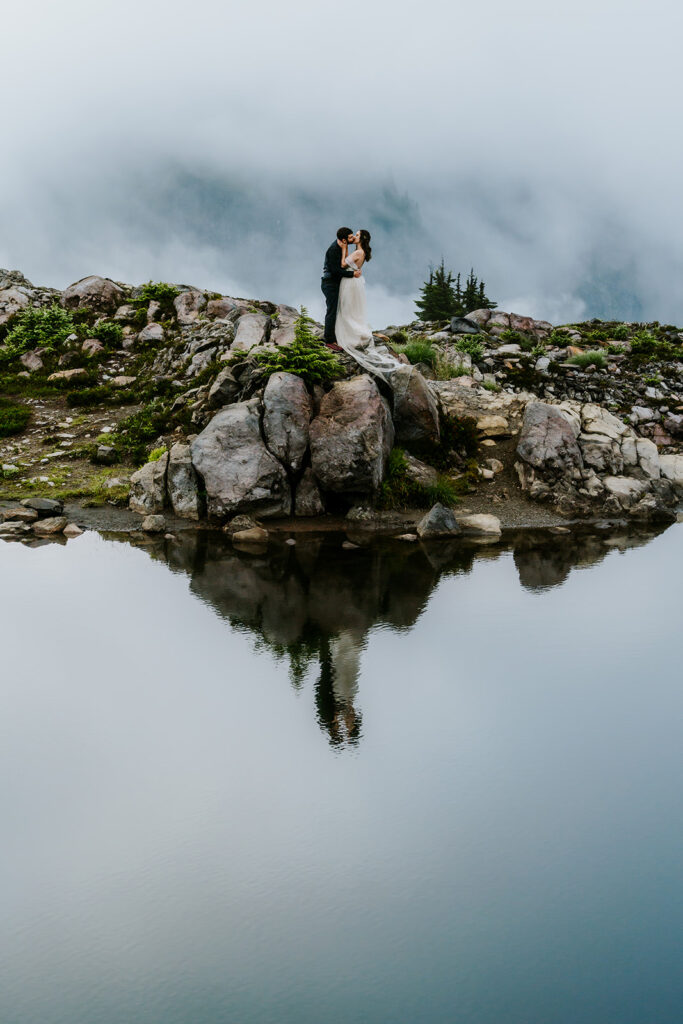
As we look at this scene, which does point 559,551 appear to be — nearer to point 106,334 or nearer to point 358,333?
point 358,333

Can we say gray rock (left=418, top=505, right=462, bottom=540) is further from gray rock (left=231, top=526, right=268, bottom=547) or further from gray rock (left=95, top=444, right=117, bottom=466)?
gray rock (left=95, top=444, right=117, bottom=466)

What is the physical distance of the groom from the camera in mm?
17000

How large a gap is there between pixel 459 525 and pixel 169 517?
7.32 metres

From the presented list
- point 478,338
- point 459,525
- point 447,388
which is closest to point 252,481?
point 459,525

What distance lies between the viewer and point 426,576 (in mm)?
12734

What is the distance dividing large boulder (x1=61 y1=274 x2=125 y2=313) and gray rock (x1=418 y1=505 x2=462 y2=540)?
2485 cm

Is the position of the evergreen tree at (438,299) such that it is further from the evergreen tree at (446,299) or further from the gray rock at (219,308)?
the gray rock at (219,308)

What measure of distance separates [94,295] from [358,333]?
2141 cm

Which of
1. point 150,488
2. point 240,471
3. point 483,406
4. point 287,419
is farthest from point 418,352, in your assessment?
point 150,488

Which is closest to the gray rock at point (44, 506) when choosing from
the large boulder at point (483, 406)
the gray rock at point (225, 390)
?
the gray rock at point (225, 390)

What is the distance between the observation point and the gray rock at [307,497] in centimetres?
1680

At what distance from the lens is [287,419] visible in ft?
54.8

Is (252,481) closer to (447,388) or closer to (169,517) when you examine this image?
(169,517)

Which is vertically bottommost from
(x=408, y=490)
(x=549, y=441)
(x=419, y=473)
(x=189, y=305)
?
(x=408, y=490)
